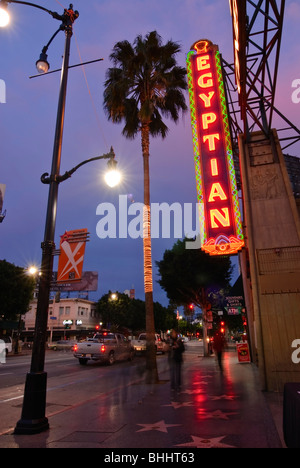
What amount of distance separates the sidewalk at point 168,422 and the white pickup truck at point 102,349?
9747 millimetres

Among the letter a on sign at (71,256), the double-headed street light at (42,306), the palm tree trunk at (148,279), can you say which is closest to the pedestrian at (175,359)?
the palm tree trunk at (148,279)

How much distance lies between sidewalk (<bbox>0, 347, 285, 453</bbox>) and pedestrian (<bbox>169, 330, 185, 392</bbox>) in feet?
1.83

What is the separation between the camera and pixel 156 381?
37.8 feet

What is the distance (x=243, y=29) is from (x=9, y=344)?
3187 centimetres

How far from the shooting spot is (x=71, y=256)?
7.03 m

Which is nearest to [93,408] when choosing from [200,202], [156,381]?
[156,381]

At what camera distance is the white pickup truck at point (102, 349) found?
18.6 m

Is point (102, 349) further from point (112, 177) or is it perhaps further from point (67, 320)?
point (67, 320)

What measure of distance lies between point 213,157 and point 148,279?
5.64m

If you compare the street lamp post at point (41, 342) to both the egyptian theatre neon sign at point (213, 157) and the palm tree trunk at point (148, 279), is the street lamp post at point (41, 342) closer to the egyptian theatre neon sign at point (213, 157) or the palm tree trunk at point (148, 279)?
the egyptian theatre neon sign at point (213, 157)

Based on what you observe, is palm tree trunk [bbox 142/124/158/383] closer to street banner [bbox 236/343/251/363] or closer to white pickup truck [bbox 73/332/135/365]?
white pickup truck [bbox 73/332/135/365]

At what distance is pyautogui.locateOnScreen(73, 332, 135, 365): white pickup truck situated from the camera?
1861 cm

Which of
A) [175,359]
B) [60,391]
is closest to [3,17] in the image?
[175,359]
